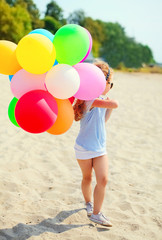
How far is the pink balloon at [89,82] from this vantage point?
220 cm

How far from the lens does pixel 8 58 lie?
2291 millimetres

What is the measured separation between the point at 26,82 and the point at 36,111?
0.99 feet

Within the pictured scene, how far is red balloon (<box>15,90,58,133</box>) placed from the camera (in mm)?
2008

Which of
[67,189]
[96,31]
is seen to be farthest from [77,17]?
[67,189]

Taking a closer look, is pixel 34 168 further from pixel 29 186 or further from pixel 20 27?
pixel 20 27

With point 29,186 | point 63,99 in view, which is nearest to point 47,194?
point 29,186

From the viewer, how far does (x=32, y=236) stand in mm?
2570

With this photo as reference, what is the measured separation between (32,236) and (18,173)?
1.43 meters

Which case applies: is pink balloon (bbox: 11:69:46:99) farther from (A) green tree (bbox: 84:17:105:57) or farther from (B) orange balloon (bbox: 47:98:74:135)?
(A) green tree (bbox: 84:17:105:57)

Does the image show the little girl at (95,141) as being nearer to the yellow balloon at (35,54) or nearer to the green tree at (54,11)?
the yellow balloon at (35,54)

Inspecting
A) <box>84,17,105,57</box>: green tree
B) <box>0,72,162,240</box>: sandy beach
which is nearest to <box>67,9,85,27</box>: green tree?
<box>84,17,105,57</box>: green tree

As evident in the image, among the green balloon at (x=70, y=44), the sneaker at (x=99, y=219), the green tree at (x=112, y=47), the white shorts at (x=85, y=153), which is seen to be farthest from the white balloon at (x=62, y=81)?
the green tree at (x=112, y=47)

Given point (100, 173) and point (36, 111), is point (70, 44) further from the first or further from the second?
point (100, 173)

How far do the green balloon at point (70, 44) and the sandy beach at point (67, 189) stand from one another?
158 cm
